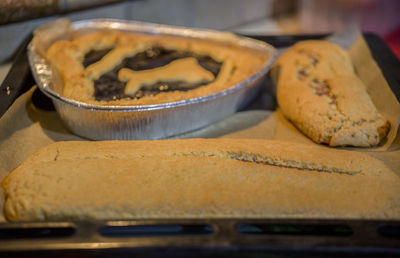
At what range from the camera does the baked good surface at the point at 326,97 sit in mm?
1103

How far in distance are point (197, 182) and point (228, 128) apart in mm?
412

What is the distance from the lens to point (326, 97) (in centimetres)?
124

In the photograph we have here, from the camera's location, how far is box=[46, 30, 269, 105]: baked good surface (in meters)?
1.20

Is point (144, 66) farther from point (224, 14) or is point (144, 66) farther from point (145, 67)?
point (224, 14)

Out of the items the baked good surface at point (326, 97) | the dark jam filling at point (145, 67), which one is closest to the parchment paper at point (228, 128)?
the baked good surface at point (326, 97)

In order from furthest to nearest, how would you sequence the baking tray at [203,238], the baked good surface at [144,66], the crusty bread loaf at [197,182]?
the baked good surface at [144,66], the crusty bread loaf at [197,182], the baking tray at [203,238]

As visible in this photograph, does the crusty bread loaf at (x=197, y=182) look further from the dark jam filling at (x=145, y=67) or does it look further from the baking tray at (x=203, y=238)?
the dark jam filling at (x=145, y=67)

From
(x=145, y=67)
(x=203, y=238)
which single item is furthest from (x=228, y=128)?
(x=203, y=238)

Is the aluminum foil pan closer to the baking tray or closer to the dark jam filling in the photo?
the dark jam filling

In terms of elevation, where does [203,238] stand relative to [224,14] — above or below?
below

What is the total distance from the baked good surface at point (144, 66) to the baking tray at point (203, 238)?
48 centimetres

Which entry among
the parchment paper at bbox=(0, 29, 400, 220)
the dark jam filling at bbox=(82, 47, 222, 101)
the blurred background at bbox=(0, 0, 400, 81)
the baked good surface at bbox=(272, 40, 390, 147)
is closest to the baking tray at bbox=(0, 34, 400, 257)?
the parchment paper at bbox=(0, 29, 400, 220)

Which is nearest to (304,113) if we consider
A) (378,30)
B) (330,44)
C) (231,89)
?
(231,89)

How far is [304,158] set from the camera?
950mm
